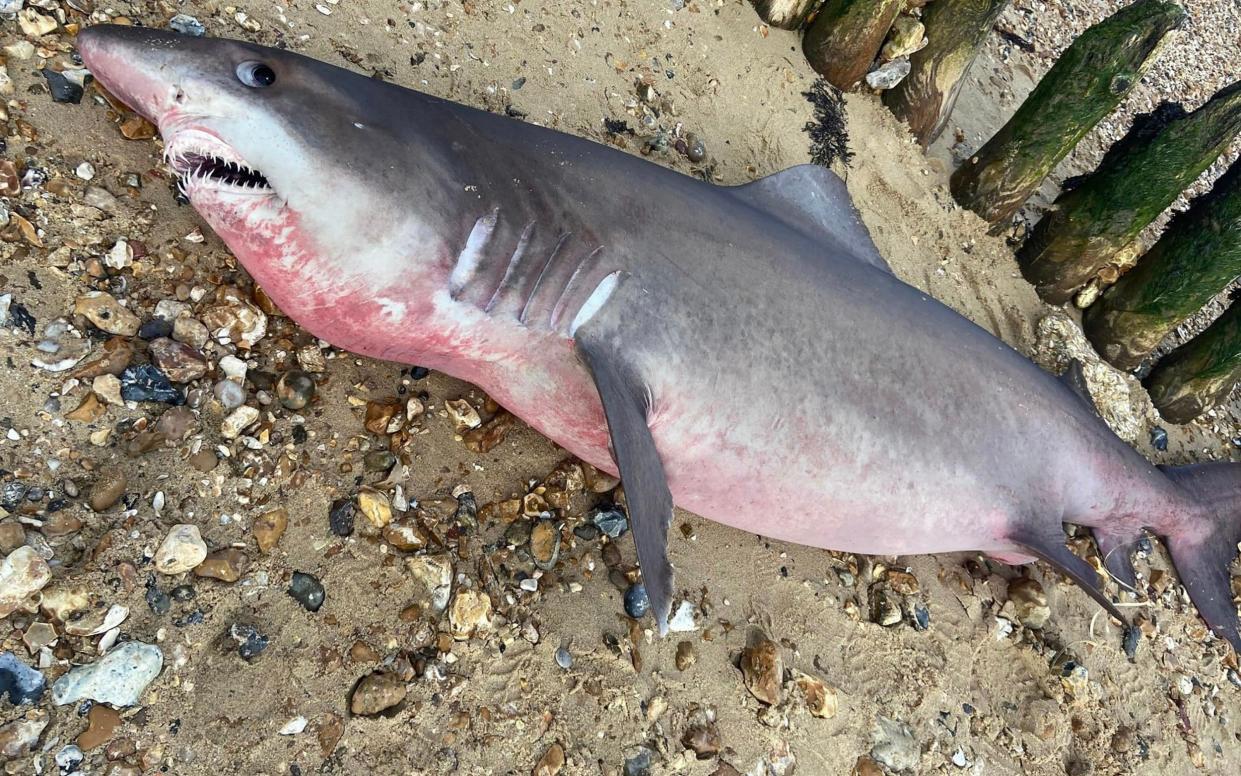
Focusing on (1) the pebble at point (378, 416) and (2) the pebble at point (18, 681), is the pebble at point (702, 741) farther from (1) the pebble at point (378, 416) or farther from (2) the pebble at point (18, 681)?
(2) the pebble at point (18, 681)

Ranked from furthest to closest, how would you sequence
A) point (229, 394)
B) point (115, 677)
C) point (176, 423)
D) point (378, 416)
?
point (378, 416), point (229, 394), point (176, 423), point (115, 677)

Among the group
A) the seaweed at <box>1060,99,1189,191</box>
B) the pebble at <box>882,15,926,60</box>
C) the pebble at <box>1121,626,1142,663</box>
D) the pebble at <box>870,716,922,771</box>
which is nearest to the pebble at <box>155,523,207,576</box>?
the pebble at <box>870,716,922,771</box>

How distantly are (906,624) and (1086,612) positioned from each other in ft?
4.13

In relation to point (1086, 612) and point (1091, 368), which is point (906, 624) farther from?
point (1091, 368)

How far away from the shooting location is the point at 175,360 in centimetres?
217

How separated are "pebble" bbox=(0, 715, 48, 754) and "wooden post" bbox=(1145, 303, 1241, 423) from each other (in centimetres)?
584

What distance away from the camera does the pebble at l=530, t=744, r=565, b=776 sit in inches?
84.8

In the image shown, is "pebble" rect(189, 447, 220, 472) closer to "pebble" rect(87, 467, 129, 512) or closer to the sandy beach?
the sandy beach

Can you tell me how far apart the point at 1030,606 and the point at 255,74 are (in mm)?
3821

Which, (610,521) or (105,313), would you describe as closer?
(105,313)

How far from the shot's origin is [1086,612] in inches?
142

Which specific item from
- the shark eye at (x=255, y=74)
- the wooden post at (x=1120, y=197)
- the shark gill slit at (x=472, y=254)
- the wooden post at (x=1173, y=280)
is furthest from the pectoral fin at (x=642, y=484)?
the wooden post at (x=1173, y=280)

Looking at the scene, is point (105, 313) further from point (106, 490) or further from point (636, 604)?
point (636, 604)

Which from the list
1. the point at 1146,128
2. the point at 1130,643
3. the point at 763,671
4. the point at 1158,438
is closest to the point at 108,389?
the point at 763,671
